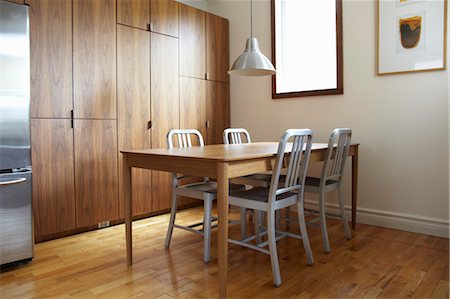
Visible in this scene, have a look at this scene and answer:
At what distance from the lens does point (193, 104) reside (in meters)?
3.92

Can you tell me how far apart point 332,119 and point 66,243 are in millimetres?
2610

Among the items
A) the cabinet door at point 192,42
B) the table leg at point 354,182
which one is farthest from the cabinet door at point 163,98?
the table leg at point 354,182

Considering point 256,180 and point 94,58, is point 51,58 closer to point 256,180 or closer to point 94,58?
point 94,58

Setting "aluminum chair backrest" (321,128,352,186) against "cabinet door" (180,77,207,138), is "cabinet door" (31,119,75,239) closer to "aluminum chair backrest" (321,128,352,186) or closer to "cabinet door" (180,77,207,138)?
"cabinet door" (180,77,207,138)

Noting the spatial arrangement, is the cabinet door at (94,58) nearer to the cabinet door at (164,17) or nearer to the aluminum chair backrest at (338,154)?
the cabinet door at (164,17)

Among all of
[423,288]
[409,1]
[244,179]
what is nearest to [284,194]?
[244,179]

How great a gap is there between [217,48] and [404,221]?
269cm

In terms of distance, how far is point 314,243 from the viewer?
2717mm

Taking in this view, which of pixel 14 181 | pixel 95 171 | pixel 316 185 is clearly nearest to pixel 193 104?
pixel 95 171

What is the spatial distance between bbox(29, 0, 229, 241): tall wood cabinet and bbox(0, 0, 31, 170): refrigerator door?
1.29 ft

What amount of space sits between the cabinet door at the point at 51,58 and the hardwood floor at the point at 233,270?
1066mm

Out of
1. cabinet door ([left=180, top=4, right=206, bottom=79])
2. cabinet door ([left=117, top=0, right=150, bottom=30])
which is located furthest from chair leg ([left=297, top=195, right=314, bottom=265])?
cabinet door ([left=117, top=0, right=150, bottom=30])

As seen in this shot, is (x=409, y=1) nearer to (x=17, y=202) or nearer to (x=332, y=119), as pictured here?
(x=332, y=119)

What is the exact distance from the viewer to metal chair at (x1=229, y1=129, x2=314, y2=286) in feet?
6.61
